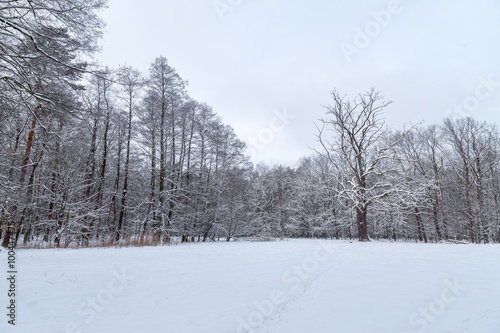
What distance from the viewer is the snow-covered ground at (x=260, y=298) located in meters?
2.98

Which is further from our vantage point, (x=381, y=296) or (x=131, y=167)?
(x=131, y=167)

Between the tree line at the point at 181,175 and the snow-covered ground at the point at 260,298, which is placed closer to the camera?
the snow-covered ground at the point at 260,298

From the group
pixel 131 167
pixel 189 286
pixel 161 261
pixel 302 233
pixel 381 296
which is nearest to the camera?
pixel 381 296

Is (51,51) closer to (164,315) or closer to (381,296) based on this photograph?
(164,315)

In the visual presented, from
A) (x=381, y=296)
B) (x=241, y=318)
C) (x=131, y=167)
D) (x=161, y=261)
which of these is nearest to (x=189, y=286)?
(x=241, y=318)

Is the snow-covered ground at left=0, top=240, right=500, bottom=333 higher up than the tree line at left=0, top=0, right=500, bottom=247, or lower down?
lower down

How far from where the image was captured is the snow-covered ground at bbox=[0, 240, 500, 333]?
9.77 feet

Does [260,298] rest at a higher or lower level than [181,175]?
lower

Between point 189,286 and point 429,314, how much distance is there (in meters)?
3.81

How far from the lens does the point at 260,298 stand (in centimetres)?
389

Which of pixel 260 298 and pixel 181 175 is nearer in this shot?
pixel 260 298

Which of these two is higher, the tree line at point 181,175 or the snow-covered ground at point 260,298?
the tree line at point 181,175

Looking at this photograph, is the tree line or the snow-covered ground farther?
the tree line

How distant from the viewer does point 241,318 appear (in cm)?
324
